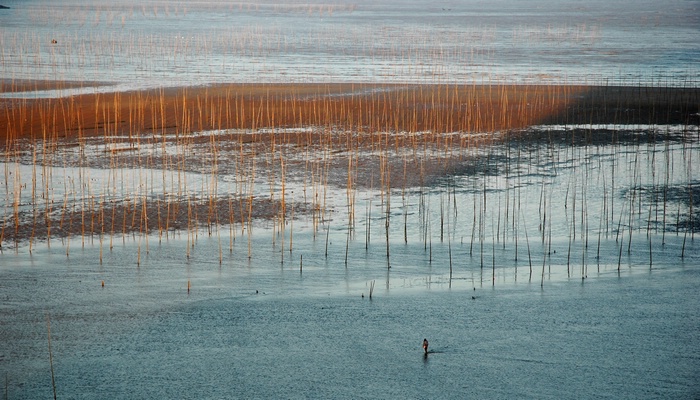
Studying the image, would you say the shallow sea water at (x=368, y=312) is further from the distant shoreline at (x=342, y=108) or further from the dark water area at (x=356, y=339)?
the distant shoreline at (x=342, y=108)

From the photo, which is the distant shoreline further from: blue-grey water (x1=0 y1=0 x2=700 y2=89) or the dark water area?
the dark water area

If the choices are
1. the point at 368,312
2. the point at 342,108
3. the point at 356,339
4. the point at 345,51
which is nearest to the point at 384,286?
the point at 368,312

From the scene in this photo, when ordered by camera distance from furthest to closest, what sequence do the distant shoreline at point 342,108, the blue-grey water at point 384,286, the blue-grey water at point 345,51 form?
the blue-grey water at point 345,51 → the distant shoreline at point 342,108 → the blue-grey water at point 384,286

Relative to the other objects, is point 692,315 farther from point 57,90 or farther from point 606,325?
point 57,90

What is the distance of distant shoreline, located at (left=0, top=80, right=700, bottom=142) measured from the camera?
43.6ft

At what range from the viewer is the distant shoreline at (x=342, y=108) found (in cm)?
1330

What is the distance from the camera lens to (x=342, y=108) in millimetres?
14586

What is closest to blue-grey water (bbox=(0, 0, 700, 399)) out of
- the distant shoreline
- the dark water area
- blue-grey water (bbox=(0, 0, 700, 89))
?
the dark water area

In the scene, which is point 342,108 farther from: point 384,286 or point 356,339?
point 356,339

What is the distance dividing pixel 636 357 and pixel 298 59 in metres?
21.5

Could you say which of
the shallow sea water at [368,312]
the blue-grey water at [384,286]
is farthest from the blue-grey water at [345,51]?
the shallow sea water at [368,312]

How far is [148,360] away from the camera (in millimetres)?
4910

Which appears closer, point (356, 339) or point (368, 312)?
point (356, 339)

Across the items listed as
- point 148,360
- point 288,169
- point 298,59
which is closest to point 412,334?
point 148,360
